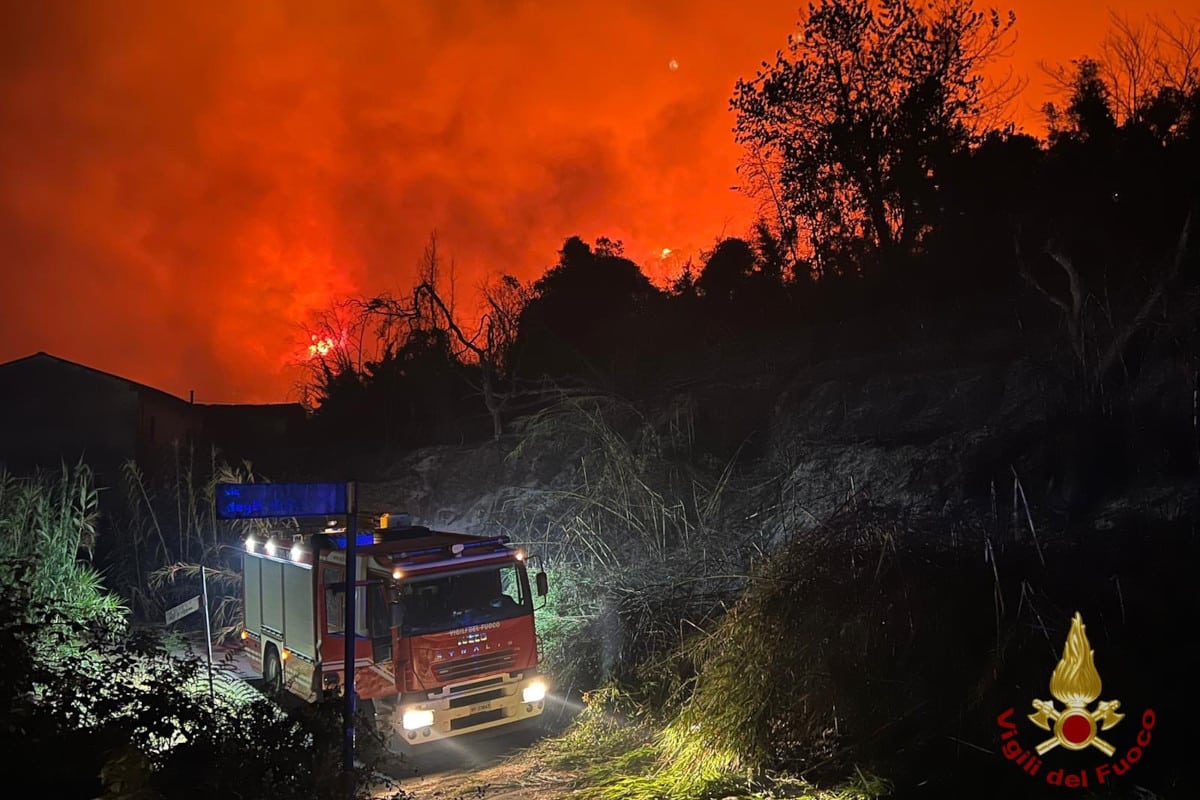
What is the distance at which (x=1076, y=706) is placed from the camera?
5586 millimetres

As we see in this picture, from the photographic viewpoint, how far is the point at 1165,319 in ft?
40.3

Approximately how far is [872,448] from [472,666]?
8.53 m

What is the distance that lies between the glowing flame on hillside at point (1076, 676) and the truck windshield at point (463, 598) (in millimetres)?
5486

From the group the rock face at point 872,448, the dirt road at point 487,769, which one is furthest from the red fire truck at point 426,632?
the rock face at point 872,448

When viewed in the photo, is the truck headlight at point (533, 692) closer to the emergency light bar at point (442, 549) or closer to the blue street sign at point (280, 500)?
the emergency light bar at point (442, 549)

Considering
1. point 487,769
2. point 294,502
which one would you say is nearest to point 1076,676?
point 294,502

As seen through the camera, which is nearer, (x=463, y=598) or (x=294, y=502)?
(x=294, y=502)

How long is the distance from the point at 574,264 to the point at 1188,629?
24.0 m

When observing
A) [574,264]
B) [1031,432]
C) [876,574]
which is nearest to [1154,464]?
[1031,432]

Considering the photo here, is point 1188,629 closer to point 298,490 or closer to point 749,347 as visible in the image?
point 298,490

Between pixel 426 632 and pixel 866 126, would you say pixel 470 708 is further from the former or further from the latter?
pixel 866 126

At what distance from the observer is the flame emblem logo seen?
5.42m

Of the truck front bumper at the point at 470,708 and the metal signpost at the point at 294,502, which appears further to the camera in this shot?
the truck front bumper at the point at 470,708

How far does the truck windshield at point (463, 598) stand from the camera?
351 inches
